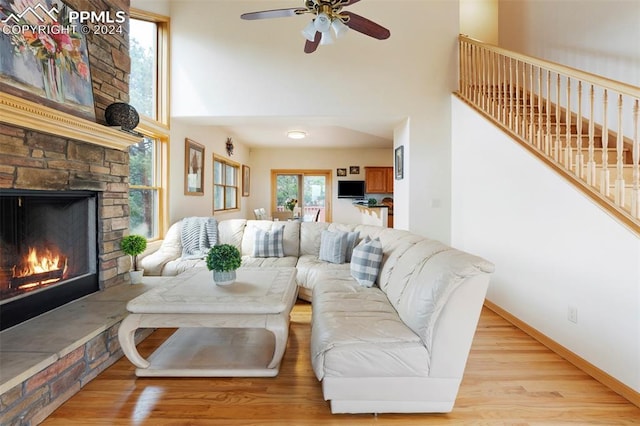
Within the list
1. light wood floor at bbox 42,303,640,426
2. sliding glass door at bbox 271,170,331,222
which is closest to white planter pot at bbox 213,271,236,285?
light wood floor at bbox 42,303,640,426

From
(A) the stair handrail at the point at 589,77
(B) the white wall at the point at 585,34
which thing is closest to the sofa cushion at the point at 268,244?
(A) the stair handrail at the point at 589,77

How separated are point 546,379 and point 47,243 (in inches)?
147

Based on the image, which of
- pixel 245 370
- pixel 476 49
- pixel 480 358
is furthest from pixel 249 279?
pixel 476 49

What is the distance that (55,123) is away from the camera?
2092mm

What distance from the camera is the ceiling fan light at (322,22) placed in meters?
2.22

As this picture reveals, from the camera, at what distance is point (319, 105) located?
13.5ft

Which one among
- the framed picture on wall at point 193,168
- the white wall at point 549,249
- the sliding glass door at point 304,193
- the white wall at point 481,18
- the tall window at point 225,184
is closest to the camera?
the white wall at point 549,249

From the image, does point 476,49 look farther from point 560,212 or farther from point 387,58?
point 560,212

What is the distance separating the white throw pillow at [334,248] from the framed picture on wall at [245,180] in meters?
4.21

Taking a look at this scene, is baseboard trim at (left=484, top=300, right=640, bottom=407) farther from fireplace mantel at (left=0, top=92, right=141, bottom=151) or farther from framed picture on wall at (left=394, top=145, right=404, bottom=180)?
fireplace mantel at (left=0, top=92, right=141, bottom=151)

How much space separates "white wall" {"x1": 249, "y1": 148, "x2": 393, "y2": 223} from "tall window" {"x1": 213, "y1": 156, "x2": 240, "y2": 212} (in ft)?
3.88

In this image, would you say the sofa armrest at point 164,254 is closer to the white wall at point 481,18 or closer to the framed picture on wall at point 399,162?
the framed picture on wall at point 399,162

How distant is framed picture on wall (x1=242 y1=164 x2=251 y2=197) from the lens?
735 centimetres

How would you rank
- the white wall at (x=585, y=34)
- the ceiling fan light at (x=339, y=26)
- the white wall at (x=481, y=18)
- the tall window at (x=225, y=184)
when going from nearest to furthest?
the ceiling fan light at (x=339, y=26)
the white wall at (x=585, y=34)
the white wall at (x=481, y=18)
the tall window at (x=225, y=184)
